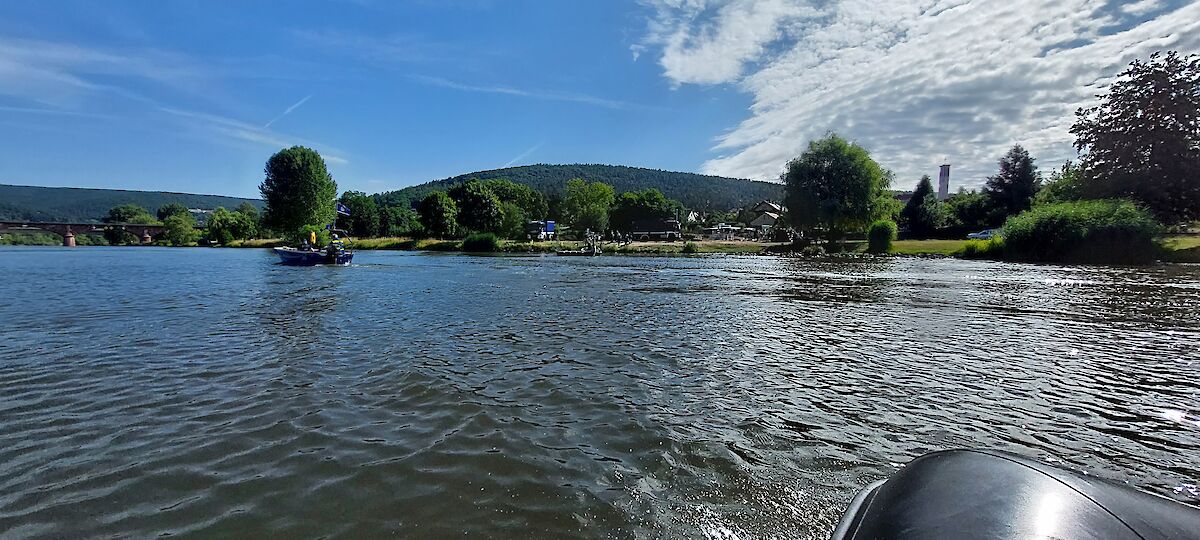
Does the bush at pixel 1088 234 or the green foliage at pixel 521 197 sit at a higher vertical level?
the green foliage at pixel 521 197

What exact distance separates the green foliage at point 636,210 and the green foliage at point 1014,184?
2876 inches

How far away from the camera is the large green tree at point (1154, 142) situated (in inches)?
1790

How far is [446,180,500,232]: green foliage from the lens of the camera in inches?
4594

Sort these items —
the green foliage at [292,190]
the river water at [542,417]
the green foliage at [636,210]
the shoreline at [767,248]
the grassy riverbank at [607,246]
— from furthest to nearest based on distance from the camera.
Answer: the green foliage at [636,210]
the green foliage at [292,190]
the grassy riverbank at [607,246]
the shoreline at [767,248]
the river water at [542,417]

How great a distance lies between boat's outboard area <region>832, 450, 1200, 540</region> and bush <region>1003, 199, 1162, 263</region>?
2132 inches

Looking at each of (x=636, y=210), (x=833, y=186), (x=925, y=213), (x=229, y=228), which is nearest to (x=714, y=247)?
(x=833, y=186)

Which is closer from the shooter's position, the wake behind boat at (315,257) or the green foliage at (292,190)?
the wake behind boat at (315,257)

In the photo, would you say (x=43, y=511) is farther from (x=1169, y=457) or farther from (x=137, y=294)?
(x=137, y=294)

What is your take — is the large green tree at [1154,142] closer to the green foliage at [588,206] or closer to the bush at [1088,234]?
the bush at [1088,234]

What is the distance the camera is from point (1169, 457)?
17.3 ft

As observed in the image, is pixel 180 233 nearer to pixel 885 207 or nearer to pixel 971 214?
pixel 885 207

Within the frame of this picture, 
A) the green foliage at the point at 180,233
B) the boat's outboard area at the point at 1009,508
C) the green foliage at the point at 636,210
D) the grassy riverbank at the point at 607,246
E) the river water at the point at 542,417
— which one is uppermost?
the green foliage at the point at 636,210

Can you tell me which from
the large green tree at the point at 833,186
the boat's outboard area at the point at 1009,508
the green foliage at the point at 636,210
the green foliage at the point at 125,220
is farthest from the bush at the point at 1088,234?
the green foliage at the point at 125,220

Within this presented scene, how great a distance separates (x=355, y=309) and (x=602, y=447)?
45.9 feet
